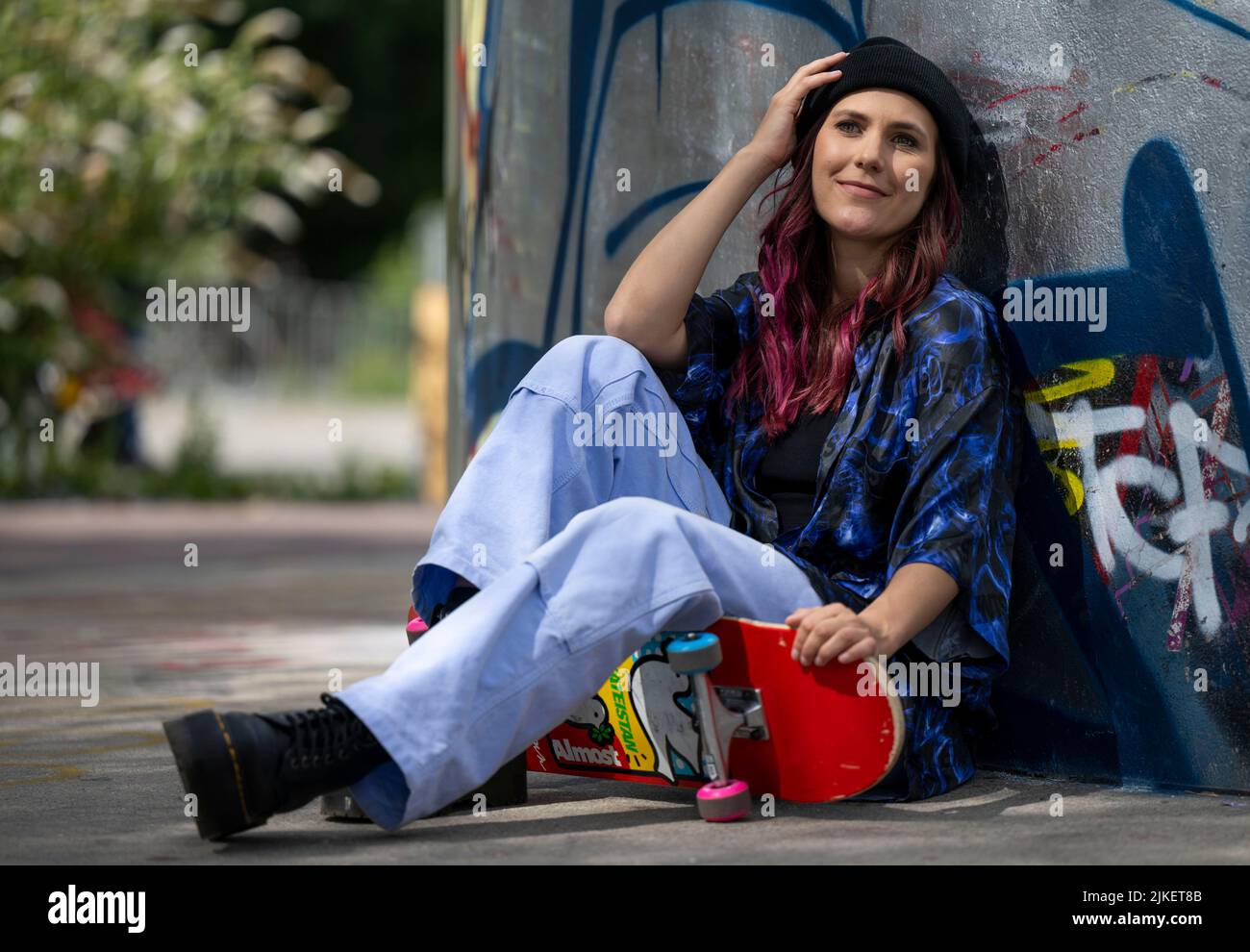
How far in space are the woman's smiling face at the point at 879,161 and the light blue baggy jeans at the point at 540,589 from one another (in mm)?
594

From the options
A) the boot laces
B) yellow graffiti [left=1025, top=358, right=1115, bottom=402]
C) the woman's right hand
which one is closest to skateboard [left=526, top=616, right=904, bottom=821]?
the boot laces

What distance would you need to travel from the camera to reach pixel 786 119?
3.71 metres

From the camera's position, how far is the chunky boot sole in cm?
293

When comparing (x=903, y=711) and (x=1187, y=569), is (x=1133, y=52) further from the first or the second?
(x=903, y=711)

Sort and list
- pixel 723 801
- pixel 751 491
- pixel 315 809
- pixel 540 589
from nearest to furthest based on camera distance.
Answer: pixel 540 589 < pixel 723 801 < pixel 315 809 < pixel 751 491

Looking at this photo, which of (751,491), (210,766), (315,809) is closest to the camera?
(210,766)

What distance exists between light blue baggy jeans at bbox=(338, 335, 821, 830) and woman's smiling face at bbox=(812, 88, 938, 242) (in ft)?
1.95

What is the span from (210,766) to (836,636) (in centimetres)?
107

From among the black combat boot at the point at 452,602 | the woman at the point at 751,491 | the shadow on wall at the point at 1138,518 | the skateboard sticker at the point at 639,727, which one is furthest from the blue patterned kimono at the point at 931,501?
the black combat boot at the point at 452,602

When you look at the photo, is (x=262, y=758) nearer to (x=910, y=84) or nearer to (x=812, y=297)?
(x=812, y=297)

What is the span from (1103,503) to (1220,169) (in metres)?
0.68

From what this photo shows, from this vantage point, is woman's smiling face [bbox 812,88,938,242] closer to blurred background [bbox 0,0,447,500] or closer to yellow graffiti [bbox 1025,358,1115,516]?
yellow graffiti [bbox 1025,358,1115,516]

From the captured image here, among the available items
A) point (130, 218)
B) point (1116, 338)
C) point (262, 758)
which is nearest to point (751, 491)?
point (1116, 338)

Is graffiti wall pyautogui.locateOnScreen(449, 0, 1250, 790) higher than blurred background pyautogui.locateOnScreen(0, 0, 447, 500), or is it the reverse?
blurred background pyautogui.locateOnScreen(0, 0, 447, 500)
